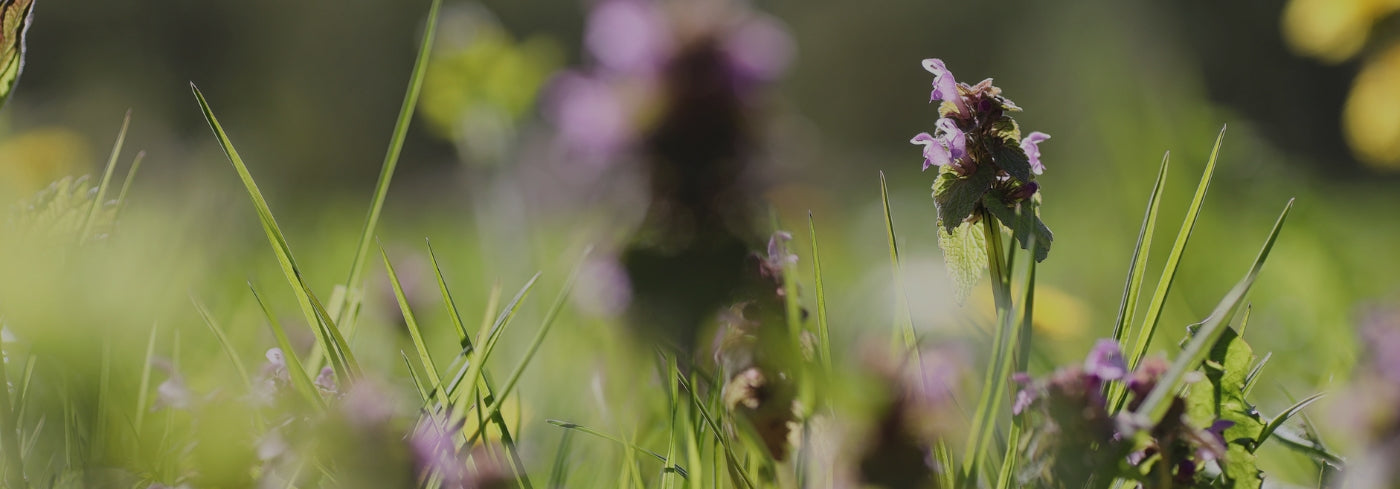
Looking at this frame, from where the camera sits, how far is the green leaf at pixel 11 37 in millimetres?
437

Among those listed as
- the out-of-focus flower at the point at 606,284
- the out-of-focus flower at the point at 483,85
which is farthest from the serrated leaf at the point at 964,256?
the out-of-focus flower at the point at 483,85

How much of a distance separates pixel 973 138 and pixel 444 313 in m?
1.19

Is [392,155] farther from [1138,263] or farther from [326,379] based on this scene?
[1138,263]

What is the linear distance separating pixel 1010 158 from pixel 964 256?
0.06m

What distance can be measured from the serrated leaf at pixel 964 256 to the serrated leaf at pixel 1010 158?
0.13ft

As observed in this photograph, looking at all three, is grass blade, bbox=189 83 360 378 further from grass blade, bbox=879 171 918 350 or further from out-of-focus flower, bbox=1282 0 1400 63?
out-of-focus flower, bbox=1282 0 1400 63

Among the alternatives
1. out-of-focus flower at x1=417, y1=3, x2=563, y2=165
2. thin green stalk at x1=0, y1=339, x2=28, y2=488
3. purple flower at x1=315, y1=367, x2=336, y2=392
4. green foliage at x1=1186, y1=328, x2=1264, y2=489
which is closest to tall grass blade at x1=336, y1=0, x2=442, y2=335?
purple flower at x1=315, y1=367, x2=336, y2=392

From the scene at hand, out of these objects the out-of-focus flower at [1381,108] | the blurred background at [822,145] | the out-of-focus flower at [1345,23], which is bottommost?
the blurred background at [822,145]

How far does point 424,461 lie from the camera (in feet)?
1.28

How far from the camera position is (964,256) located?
49cm

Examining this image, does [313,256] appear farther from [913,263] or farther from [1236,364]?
[1236,364]

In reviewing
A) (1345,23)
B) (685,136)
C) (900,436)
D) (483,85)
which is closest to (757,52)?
(685,136)

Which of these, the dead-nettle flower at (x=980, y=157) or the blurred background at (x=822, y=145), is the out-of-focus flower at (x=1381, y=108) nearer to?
the blurred background at (x=822, y=145)

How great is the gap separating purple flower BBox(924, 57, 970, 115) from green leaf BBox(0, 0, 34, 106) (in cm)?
37
